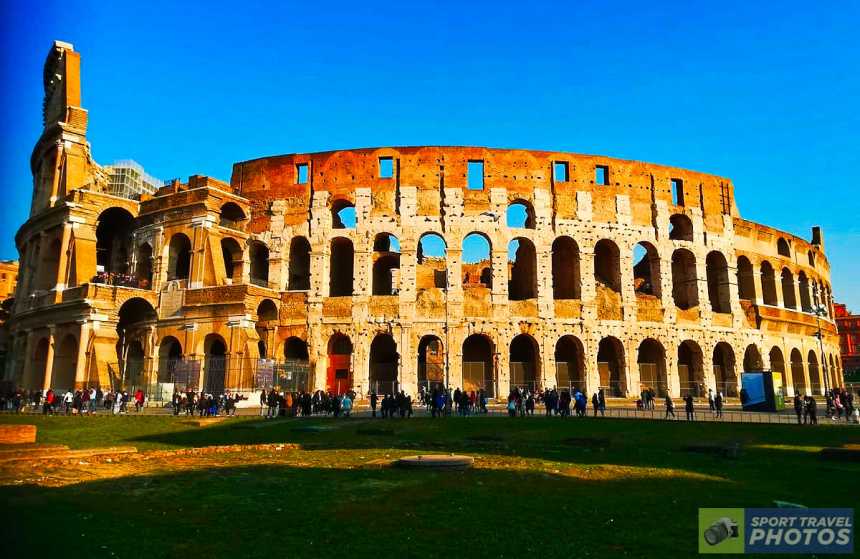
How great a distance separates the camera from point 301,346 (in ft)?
112

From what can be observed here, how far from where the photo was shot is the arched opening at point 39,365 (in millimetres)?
33031

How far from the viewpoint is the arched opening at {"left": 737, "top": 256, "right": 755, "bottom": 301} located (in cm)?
3809

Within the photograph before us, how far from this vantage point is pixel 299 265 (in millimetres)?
35531

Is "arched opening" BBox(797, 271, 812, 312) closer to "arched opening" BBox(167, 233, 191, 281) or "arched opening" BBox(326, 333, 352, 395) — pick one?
"arched opening" BBox(326, 333, 352, 395)

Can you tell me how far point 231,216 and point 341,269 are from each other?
23.2 feet

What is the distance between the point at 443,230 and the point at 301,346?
1032 cm

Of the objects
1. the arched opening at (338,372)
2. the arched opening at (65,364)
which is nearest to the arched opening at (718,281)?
the arched opening at (338,372)

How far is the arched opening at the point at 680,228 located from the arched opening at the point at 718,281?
7.39ft

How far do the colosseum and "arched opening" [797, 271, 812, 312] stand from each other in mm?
7381

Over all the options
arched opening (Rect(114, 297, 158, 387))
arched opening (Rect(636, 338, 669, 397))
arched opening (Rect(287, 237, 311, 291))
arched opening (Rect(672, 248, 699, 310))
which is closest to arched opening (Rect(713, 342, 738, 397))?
arched opening (Rect(672, 248, 699, 310))

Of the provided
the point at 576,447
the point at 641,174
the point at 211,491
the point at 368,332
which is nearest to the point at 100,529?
the point at 211,491

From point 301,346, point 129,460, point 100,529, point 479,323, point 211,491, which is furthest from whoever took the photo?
point 301,346

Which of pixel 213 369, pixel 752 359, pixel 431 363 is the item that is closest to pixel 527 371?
pixel 431 363

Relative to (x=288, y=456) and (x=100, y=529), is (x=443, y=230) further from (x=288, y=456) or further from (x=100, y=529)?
(x=100, y=529)
